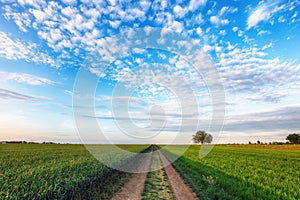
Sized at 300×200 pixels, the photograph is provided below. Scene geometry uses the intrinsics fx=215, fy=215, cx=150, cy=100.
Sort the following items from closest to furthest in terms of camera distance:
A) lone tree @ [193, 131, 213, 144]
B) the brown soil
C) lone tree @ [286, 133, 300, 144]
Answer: the brown soil
lone tree @ [286, 133, 300, 144]
lone tree @ [193, 131, 213, 144]

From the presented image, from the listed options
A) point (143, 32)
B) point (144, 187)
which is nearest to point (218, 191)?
point (144, 187)

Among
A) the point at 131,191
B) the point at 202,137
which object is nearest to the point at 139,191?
the point at 131,191

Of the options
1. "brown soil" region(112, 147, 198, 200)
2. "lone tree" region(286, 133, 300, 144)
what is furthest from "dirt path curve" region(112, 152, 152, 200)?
"lone tree" region(286, 133, 300, 144)

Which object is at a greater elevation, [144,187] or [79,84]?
[79,84]

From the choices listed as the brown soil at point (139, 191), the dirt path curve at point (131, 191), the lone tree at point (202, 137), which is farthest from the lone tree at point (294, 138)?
the dirt path curve at point (131, 191)

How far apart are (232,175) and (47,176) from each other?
10411 millimetres

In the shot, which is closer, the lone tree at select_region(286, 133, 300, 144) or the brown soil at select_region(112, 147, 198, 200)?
the brown soil at select_region(112, 147, 198, 200)

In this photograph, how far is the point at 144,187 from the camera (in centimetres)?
1237

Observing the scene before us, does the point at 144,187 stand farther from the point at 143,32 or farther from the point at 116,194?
the point at 143,32

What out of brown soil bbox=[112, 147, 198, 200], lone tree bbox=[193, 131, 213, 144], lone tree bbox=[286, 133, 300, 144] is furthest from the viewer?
lone tree bbox=[193, 131, 213, 144]

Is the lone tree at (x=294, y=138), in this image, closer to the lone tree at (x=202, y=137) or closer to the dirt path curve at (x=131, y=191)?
the lone tree at (x=202, y=137)

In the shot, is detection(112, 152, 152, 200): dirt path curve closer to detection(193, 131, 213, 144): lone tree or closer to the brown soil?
the brown soil

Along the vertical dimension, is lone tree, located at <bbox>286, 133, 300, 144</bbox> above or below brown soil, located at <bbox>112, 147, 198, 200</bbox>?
above

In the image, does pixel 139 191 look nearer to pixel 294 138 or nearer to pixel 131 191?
pixel 131 191
